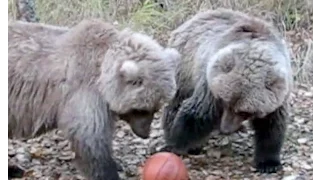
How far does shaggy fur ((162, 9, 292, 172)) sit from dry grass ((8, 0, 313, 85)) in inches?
33.2

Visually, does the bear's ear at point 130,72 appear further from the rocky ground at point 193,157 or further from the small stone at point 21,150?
the small stone at point 21,150

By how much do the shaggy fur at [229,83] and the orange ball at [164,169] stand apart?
398mm

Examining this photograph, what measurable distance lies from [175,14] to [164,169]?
2.21m

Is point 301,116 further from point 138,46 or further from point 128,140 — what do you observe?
point 138,46

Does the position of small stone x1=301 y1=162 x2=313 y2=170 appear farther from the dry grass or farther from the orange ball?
the dry grass

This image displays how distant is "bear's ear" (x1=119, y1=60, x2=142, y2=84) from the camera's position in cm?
335

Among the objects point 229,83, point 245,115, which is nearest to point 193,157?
point 245,115

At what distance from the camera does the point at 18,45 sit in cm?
351

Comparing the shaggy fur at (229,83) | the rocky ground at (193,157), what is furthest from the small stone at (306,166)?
the shaggy fur at (229,83)

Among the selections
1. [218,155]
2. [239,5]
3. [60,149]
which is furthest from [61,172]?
[239,5]

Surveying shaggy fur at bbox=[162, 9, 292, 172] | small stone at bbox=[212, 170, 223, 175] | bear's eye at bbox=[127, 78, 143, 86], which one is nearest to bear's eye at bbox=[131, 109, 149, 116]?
bear's eye at bbox=[127, 78, 143, 86]

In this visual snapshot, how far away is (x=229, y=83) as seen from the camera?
3.63 meters

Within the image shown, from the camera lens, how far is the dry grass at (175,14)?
17.0 ft

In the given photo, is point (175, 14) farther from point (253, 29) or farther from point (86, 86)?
point (86, 86)
